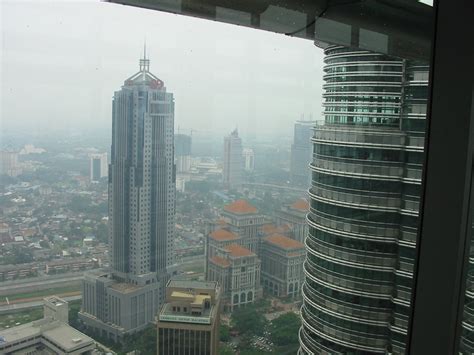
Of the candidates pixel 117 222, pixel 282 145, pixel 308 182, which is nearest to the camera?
pixel 117 222

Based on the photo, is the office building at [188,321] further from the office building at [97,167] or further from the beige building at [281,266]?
the office building at [97,167]

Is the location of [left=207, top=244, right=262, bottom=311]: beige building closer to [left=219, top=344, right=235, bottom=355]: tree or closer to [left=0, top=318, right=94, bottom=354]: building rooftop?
[left=219, top=344, right=235, bottom=355]: tree

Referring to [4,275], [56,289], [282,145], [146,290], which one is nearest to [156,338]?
[146,290]

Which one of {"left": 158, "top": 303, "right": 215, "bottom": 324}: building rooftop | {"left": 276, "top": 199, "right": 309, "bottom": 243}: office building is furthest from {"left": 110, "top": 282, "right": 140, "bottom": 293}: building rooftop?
{"left": 276, "top": 199, "right": 309, "bottom": 243}: office building

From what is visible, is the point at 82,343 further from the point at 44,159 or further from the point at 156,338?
the point at 44,159

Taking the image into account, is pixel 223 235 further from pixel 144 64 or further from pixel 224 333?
pixel 144 64

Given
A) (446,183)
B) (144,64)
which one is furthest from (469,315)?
(144,64)
